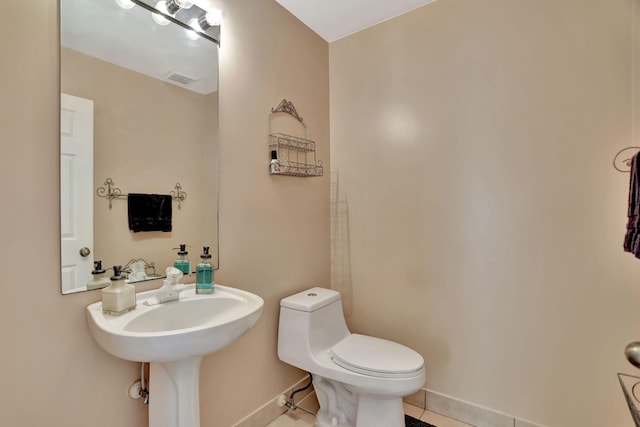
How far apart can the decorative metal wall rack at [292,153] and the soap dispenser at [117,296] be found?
3.07 ft

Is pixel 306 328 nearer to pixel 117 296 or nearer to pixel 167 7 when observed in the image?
pixel 117 296

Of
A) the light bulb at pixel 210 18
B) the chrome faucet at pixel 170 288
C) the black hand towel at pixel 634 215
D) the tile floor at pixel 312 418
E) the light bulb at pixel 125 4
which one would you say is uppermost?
the light bulb at pixel 210 18

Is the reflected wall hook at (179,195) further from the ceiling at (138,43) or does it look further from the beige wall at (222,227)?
the ceiling at (138,43)

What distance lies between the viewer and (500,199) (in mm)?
1646

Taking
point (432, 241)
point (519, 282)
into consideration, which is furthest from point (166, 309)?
point (519, 282)

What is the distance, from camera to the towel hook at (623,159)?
1355 mm

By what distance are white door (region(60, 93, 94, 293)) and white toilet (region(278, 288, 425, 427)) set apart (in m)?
0.98

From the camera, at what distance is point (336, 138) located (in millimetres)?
2242

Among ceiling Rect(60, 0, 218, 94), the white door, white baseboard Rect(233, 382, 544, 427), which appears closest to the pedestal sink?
the white door

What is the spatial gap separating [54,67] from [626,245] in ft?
6.74

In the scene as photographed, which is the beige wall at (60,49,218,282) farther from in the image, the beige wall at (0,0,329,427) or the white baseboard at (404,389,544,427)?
the white baseboard at (404,389,544,427)

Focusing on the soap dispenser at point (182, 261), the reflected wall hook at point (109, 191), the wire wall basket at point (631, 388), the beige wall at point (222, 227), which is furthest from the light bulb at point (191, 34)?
the wire wall basket at point (631, 388)

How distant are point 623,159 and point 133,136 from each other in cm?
213

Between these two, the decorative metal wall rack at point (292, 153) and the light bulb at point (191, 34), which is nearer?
the light bulb at point (191, 34)
